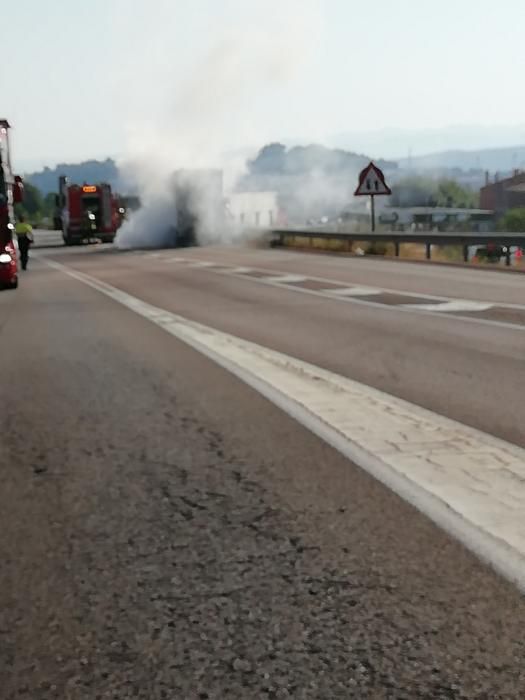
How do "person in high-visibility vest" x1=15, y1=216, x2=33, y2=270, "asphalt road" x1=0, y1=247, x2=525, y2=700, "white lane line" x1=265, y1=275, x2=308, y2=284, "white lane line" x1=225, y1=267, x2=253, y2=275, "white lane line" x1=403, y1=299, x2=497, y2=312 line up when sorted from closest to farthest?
"asphalt road" x1=0, y1=247, x2=525, y2=700
"white lane line" x1=403, y1=299, x2=497, y2=312
"white lane line" x1=265, y1=275, x2=308, y2=284
"white lane line" x1=225, y1=267, x2=253, y2=275
"person in high-visibility vest" x1=15, y1=216, x2=33, y2=270

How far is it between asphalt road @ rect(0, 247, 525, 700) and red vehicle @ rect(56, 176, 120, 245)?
48656 millimetres

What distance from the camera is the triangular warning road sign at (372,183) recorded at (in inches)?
1325

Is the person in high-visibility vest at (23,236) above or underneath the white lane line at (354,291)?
above

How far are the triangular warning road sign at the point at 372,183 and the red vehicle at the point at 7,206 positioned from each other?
12016 millimetres

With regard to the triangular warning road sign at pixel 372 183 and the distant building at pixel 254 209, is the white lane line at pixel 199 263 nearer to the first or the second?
the triangular warning road sign at pixel 372 183

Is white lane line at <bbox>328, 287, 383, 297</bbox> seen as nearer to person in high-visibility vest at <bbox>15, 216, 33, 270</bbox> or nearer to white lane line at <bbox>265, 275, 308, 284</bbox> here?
white lane line at <bbox>265, 275, 308, 284</bbox>

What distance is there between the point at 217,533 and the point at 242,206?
50.3 m

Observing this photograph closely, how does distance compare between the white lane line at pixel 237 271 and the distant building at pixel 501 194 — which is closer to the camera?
the white lane line at pixel 237 271

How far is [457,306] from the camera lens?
55.2ft

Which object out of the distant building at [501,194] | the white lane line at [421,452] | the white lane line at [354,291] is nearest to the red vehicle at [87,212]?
the distant building at [501,194]

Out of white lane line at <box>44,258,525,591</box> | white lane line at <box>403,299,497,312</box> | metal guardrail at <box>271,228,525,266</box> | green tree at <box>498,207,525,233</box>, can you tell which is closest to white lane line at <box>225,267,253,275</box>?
metal guardrail at <box>271,228,525,266</box>

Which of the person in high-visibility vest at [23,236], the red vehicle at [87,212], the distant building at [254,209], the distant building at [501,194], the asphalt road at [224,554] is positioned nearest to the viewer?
the asphalt road at [224,554]

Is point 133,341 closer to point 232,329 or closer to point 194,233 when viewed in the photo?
point 232,329

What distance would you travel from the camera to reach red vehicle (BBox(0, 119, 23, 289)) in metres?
24.0
